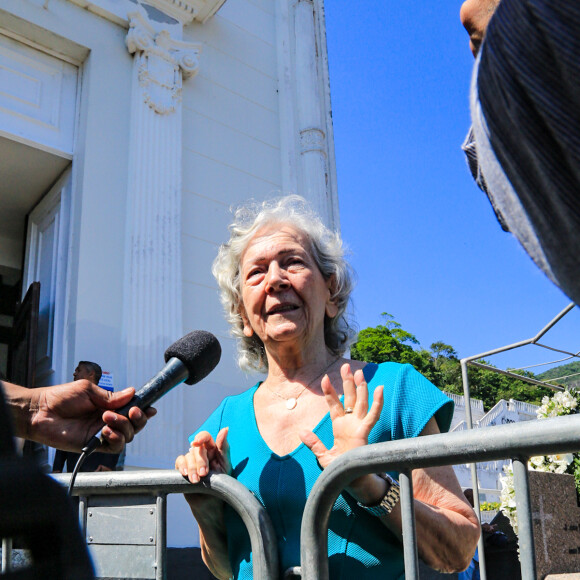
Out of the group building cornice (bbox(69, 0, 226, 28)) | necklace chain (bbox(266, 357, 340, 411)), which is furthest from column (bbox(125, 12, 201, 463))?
necklace chain (bbox(266, 357, 340, 411))

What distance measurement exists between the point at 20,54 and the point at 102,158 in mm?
1229

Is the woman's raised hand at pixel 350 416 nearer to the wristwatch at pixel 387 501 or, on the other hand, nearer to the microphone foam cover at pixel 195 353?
the wristwatch at pixel 387 501

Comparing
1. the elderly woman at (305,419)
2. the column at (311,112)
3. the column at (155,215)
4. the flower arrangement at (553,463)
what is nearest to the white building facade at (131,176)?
the column at (155,215)

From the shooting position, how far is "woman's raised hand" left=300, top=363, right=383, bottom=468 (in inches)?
62.4

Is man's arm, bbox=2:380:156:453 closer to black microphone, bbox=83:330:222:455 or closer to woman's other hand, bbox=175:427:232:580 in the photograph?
black microphone, bbox=83:330:222:455

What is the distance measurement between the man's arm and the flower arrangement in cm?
264

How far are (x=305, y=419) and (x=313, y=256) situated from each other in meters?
0.63

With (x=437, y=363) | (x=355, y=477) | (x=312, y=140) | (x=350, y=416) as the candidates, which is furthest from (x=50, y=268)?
(x=437, y=363)

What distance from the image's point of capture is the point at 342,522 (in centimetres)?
176

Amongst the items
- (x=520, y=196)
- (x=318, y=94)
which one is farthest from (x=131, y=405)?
(x=318, y=94)

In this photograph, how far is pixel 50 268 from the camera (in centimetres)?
665

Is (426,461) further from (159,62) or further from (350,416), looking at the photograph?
(159,62)

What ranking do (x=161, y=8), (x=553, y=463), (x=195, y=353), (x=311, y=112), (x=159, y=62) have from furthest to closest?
(x=311, y=112)
(x=161, y=8)
(x=159, y=62)
(x=553, y=463)
(x=195, y=353)

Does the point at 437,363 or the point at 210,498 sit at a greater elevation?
the point at 437,363
